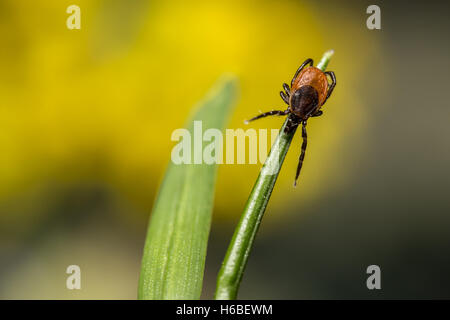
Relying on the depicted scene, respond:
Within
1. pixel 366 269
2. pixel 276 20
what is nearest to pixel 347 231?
pixel 366 269

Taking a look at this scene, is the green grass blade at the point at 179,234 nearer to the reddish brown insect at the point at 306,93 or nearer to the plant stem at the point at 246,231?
the plant stem at the point at 246,231

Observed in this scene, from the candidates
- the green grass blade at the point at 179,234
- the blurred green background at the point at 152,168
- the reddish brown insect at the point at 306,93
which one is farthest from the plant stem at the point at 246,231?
the blurred green background at the point at 152,168

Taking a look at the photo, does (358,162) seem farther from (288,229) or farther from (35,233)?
(35,233)

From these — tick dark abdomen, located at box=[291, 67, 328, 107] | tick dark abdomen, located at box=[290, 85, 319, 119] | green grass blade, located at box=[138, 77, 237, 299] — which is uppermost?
tick dark abdomen, located at box=[291, 67, 328, 107]

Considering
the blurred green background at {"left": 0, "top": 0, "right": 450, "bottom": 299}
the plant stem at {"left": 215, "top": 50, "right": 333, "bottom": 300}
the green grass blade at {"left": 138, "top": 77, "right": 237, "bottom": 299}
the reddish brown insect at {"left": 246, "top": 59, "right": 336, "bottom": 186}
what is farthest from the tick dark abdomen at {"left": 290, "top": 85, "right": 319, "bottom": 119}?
the blurred green background at {"left": 0, "top": 0, "right": 450, "bottom": 299}

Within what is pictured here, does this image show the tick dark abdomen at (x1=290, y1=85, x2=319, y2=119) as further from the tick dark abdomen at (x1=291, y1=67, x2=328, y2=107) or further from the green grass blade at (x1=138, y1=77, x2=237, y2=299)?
the green grass blade at (x1=138, y1=77, x2=237, y2=299)

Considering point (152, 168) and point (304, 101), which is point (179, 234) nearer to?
point (304, 101)

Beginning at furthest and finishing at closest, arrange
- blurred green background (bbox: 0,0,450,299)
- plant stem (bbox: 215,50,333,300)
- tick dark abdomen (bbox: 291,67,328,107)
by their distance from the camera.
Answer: blurred green background (bbox: 0,0,450,299) < tick dark abdomen (bbox: 291,67,328,107) < plant stem (bbox: 215,50,333,300)
